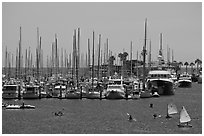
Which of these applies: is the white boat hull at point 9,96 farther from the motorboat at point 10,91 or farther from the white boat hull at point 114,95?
the white boat hull at point 114,95

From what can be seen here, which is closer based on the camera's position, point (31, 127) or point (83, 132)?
point (83, 132)

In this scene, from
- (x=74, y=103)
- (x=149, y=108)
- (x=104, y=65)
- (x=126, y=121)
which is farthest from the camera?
(x=104, y=65)

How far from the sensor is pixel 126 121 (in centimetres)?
4538

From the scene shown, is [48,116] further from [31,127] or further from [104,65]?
[104,65]

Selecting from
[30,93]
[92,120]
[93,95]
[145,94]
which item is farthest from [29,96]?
[92,120]

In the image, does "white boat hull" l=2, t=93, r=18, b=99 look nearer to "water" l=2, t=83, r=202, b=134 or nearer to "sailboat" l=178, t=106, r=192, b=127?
"water" l=2, t=83, r=202, b=134

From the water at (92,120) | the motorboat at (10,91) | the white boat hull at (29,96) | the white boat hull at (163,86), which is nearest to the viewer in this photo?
the water at (92,120)

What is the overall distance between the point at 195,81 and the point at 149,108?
104 meters

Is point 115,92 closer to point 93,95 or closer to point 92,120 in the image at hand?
point 93,95

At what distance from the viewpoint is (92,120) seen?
4625 cm

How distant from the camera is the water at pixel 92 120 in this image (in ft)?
131

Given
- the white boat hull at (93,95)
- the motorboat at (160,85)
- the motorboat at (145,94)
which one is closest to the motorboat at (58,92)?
the white boat hull at (93,95)

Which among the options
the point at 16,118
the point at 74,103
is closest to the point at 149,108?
the point at 74,103

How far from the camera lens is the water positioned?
3988 cm
